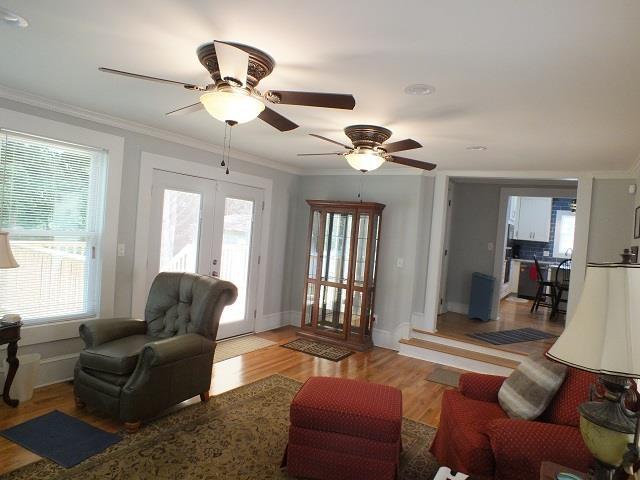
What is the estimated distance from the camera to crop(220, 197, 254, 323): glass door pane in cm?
505

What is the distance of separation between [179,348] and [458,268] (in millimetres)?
5351

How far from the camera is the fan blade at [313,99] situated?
1921mm

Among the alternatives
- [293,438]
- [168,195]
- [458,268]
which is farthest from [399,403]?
[458,268]

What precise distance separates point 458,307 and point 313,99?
19.3 feet

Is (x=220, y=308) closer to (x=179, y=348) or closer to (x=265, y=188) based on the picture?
(x=179, y=348)

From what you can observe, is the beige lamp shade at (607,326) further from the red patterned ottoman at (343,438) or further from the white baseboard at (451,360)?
the white baseboard at (451,360)

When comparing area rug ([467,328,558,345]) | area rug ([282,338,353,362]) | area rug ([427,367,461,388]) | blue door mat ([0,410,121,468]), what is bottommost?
blue door mat ([0,410,121,468])

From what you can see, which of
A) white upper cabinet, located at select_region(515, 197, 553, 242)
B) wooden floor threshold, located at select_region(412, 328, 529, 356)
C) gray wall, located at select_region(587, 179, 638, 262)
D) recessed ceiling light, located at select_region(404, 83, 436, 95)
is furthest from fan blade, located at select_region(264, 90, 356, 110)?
white upper cabinet, located at select_region(515, 197, 553, 242)

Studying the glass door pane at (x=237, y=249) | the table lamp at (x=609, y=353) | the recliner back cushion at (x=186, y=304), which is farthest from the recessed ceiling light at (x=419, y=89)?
the glass door pane at (x=237, y=249)

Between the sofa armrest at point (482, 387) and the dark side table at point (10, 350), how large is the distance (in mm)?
3087

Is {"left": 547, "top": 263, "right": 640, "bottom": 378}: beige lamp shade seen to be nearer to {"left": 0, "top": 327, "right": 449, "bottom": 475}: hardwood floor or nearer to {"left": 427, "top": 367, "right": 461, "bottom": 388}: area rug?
{"left": 0, "top": 327, "right": 449, "bottom": 475}: hardwood floor

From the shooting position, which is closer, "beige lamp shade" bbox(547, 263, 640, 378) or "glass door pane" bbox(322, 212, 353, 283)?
"beige lamp shade" bbox(547, 263, 640, 378)

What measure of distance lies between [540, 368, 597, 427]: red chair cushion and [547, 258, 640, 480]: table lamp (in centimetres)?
103

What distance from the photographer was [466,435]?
2.18 m
